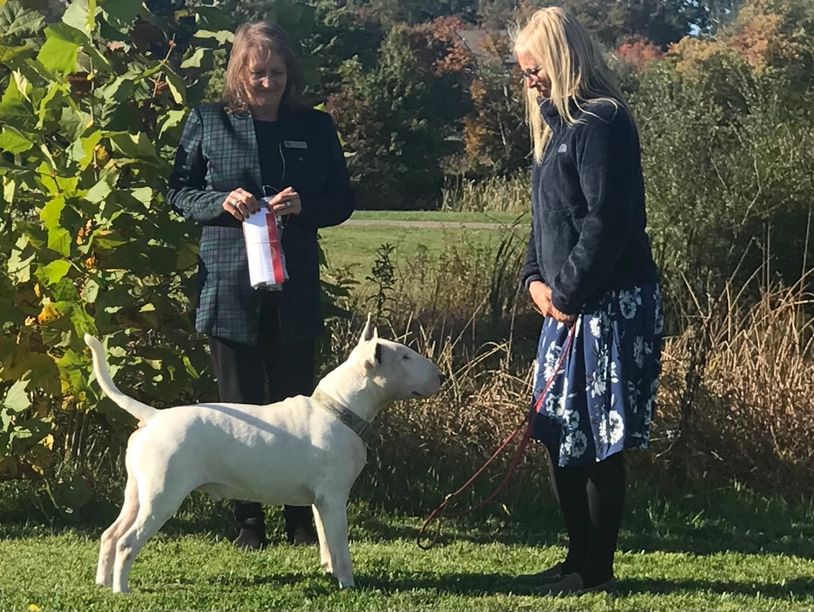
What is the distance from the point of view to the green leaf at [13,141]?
225 inches

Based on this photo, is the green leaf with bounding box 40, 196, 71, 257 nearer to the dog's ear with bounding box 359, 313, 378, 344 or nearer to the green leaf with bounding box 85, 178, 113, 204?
the green leaf with bounding box 85, 178, 113, 204

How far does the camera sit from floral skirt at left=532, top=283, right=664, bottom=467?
4668mm

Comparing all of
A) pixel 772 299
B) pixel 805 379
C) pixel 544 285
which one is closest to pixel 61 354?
pixel 544 285

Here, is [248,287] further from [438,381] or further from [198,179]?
[438,381]

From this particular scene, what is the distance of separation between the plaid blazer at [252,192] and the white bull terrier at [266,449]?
53 centimetres

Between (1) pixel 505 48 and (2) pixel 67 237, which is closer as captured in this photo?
(2) pixel 67 237

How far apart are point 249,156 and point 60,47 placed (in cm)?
117

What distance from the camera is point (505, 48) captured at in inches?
1559

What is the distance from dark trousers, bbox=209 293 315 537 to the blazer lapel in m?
0.50

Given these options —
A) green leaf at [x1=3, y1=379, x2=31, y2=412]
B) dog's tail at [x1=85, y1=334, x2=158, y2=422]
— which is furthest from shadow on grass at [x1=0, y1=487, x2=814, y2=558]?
dog's tail at [x1=85, y1=334, x2=158, y2=422]

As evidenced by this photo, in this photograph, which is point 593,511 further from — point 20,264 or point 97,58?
point 97,58

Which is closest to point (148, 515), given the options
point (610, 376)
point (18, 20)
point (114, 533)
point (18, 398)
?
point (114, 533)

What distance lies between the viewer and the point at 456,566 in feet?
18.5

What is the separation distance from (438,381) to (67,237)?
195cm
